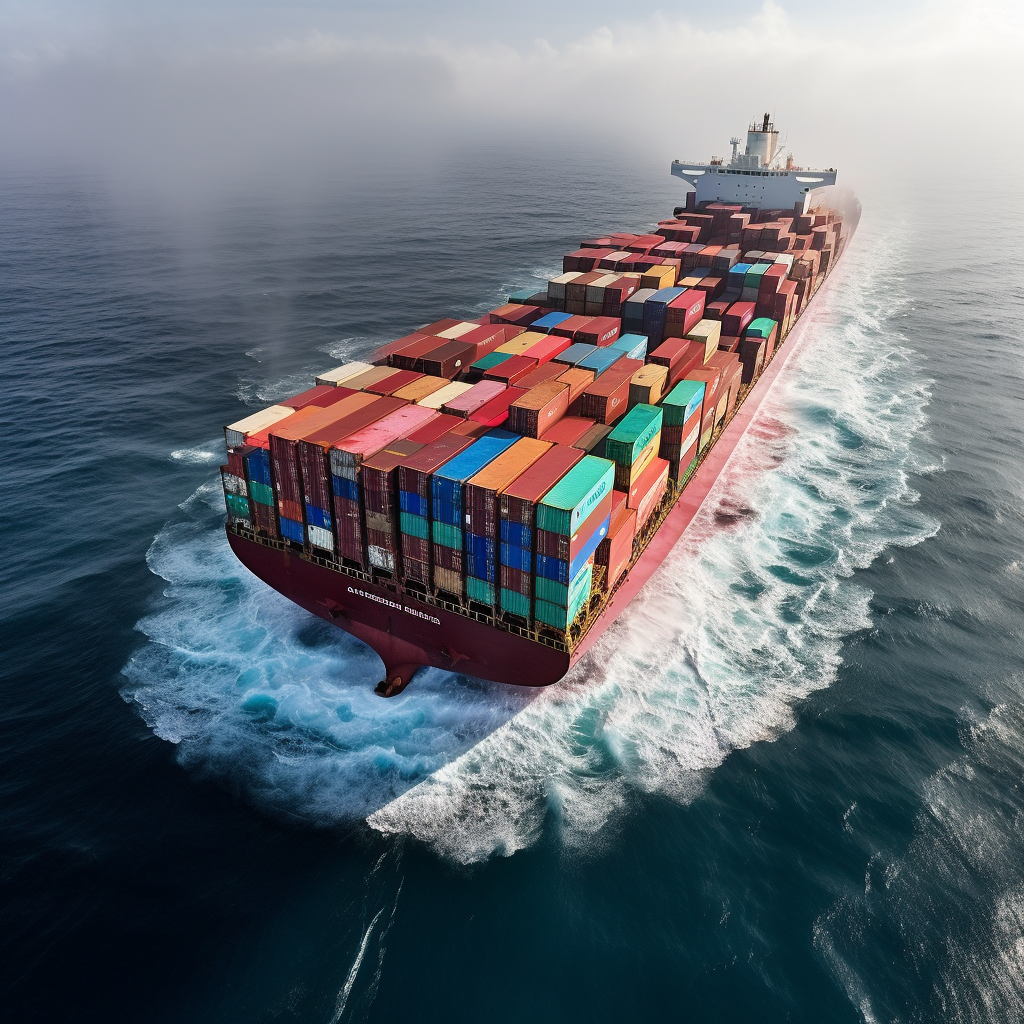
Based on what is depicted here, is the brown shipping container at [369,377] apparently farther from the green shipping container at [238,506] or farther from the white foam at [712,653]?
the white foam at [712,653]

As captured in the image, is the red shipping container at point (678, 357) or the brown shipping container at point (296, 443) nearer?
the brown shipping container at point (296, 443)

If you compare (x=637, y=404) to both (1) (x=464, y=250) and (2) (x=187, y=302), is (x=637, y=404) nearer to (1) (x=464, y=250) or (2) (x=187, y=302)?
(2) (x=187, y=302)

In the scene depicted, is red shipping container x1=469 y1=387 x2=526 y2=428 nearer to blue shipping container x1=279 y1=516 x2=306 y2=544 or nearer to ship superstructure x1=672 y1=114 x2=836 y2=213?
blue shipping container x1=279 y1=516 x2=306 y2=544

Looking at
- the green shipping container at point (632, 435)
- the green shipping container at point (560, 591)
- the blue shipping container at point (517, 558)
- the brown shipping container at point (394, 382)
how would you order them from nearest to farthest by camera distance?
1. the green shipping container at point (560, 591)
2. the blue shipping container at point (517, 558)
3. the green shipping container at point (632, 435)
4. the brown shipping container at point (394, 382)

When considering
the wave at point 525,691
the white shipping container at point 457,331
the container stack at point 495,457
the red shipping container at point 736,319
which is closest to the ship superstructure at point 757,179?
the red shipping container at point 736,319

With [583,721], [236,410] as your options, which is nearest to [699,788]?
[583,721]

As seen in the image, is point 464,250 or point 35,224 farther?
point 35,224

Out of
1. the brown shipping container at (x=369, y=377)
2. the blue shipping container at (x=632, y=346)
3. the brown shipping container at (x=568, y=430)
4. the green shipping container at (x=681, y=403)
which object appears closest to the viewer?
the brown shipping container at (x=568, y=430)
